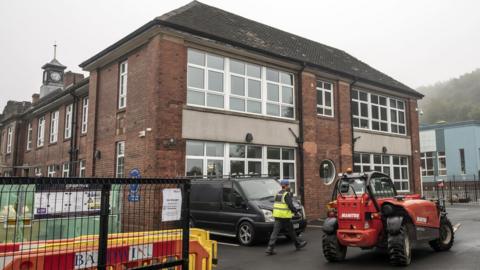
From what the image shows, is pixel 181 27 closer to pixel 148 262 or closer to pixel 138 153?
pixel 138 153

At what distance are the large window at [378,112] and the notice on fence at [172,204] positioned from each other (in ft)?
60.3

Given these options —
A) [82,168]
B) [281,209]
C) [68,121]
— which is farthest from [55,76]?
[281,209]

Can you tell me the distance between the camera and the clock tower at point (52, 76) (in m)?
39.2

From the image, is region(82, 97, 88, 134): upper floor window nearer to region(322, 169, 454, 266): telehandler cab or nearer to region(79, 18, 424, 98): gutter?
region(79, 18, 424, 98): gutter

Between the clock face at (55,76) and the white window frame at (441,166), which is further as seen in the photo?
the white window frame at (441,166)

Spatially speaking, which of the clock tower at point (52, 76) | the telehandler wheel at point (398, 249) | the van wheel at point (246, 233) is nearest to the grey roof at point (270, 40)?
the van wheel at point (246, 233)

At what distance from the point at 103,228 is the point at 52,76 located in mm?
40261

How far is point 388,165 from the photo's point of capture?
78.3 feet

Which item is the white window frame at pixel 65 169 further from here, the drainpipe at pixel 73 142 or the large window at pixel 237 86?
the large window at pixel 237 86

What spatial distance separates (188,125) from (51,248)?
11.0 metres

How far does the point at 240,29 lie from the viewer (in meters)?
19.4

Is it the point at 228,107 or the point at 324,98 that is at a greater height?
the point at 324,98

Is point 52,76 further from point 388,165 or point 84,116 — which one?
point 388,165

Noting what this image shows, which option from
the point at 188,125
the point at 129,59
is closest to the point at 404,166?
the point at 188,125
